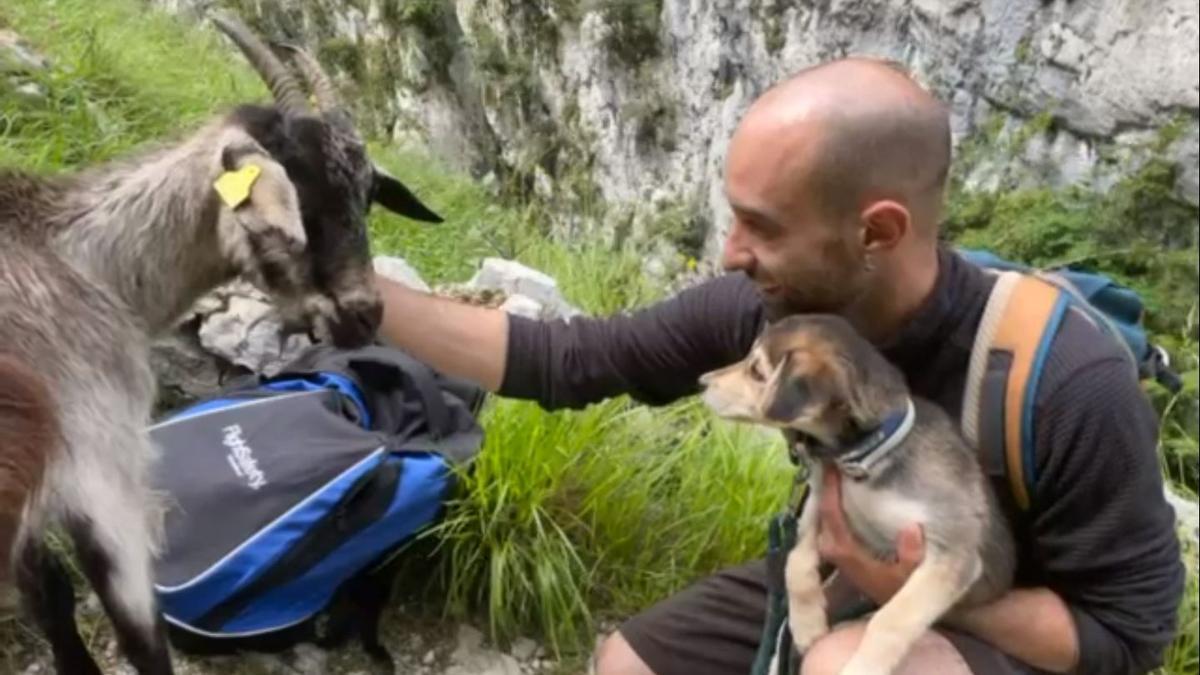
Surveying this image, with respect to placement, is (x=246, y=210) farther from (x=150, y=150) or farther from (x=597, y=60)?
(x=597, y=60)

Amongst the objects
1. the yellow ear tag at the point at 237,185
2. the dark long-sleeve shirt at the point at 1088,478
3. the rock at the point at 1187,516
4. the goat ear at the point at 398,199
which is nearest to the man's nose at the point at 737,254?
the dark long-sleeve shirt at the point at 1088,478

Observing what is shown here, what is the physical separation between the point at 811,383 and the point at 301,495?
1.63 m

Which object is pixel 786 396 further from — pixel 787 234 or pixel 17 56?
pixel 17 56

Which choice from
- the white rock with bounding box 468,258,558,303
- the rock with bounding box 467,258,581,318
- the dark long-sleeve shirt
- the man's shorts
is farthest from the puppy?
the white rock with bounding box 468,258,558,303

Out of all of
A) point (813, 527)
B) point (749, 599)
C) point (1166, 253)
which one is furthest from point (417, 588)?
point (1166, 253)

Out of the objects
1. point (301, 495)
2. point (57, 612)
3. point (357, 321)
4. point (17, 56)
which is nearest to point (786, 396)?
point (357, 321)

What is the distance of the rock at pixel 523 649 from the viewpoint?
4145mm

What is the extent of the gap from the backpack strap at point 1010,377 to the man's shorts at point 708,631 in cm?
79

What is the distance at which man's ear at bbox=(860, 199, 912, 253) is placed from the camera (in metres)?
2.62

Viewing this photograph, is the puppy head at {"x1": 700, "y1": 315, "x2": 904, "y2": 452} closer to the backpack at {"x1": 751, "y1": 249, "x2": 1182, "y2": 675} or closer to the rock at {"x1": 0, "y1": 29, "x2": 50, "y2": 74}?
the backpack at {"x1": 751, "y1": 249, "x2": 1182, "y2": 675}

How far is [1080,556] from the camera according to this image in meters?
2.68

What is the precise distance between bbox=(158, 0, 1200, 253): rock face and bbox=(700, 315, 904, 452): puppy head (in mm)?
5566

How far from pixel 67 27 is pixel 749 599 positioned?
554cm

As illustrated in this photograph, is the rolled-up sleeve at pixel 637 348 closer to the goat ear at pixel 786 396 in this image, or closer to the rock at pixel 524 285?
the goat ear at pixel 786 396
